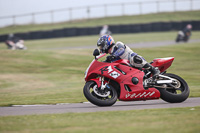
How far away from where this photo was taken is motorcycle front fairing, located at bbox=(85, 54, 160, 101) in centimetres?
823

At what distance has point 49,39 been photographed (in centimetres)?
4606

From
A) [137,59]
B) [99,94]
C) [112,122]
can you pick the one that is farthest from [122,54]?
[112,122]

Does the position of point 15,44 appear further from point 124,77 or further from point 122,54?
point 124,77

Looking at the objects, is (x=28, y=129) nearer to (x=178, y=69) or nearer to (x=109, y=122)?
(x=109, y=122)

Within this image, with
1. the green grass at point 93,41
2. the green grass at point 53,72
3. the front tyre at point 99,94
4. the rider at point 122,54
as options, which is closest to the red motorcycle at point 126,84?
the front tyre at point 99,94

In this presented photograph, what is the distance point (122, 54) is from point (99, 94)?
45.0 inches

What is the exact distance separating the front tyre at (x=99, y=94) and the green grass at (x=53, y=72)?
193 cm

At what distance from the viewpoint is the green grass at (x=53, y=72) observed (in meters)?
11.5

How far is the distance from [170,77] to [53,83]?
801cm

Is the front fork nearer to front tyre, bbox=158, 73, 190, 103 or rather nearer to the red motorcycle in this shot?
the red motorcycle

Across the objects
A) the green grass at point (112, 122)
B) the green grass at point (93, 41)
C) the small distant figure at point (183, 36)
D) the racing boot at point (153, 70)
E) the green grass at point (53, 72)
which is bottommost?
the green grass at point (93, 41)

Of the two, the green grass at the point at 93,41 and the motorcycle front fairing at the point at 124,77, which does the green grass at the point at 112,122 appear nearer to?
the motorcycle front fairing at the point at 124,77

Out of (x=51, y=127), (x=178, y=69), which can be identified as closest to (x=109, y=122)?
(x=51, y=127)

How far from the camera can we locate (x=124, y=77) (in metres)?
8.34
